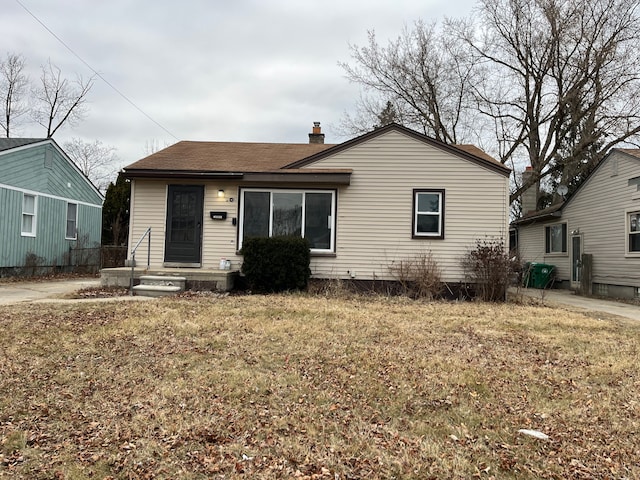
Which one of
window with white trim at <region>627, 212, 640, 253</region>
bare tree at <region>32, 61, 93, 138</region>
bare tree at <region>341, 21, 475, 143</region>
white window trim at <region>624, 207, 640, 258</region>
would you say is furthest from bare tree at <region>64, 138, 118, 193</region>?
window with white trim at <region>627, 212, 640, 253</region>

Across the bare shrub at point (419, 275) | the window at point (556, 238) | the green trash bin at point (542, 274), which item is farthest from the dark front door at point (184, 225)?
the window at point (556, 238)

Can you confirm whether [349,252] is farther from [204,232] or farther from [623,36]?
[623,36]

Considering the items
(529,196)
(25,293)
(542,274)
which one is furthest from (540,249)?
(25,293)

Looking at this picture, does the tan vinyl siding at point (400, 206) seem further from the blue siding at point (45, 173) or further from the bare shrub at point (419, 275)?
the blue siding at point (45, 173)

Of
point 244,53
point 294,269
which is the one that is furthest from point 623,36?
point 294,269

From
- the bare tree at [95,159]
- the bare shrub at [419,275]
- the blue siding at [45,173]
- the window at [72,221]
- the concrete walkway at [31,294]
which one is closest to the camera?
the concrete walkway at [31,294]

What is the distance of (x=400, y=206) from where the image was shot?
1060 cm

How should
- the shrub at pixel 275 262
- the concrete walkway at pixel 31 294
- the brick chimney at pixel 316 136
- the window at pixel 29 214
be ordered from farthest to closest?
the brick chimney at pixel 316 136, the window at pixel 29 214, the shrub at pixel 275 262, the concrete walkway at pixel 31 294

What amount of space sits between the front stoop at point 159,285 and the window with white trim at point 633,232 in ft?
41.1

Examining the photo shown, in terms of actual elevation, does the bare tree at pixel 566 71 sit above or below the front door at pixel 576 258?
above

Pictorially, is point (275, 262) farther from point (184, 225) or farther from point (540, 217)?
point (540, 217)

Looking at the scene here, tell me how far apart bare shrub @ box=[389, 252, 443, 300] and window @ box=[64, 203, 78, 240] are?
12806mm

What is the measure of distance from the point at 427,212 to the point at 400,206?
2.22 feet

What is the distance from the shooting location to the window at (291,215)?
35.2ft
